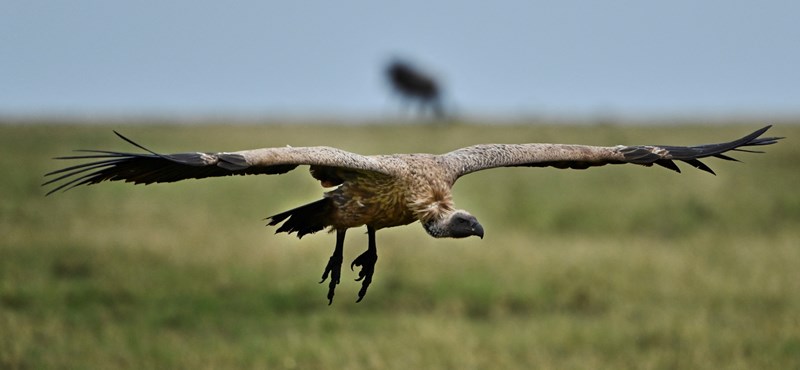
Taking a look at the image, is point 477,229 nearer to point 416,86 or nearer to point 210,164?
point 210,164

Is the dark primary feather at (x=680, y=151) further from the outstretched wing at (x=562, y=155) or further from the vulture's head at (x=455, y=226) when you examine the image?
the vulture's head at (x=455, y=226)

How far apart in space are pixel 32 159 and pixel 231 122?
7.62 meters

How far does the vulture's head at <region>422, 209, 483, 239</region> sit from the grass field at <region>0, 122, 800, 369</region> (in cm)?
451

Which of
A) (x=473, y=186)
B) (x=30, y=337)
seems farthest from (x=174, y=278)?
(x=473, y=186)

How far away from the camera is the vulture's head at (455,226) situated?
615 centimetres

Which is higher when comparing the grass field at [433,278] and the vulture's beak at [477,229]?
the vulture's beak at [477,229]

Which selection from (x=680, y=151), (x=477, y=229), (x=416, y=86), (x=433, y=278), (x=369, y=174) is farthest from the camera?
(x=416, y=86)

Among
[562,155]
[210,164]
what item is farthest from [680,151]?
[210,164]

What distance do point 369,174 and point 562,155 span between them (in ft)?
3.83

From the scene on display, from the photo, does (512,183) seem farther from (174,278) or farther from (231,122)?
(231,122)

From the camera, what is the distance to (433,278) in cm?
1414

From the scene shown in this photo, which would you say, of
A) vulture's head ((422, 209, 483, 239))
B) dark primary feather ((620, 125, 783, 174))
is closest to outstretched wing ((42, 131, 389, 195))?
vulture's head ((422, 209, 483, 239))

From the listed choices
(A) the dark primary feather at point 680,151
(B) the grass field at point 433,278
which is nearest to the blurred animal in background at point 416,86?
(B) the grass field at point 433,278

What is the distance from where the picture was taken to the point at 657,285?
46.4ft
